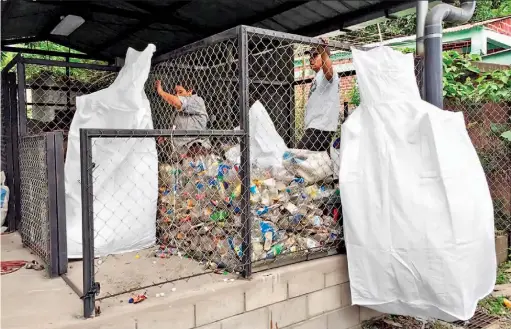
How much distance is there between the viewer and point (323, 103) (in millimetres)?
3566

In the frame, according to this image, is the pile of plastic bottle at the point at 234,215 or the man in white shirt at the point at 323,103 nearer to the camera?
the pile of plastic bottle at the point at 234,215

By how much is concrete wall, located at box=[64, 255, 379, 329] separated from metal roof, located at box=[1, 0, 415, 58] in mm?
2482

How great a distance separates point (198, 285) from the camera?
2.56 meters

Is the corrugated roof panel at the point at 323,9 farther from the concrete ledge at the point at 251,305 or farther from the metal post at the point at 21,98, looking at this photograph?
the metal post at the point at 21,98

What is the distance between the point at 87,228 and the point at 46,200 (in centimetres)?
106

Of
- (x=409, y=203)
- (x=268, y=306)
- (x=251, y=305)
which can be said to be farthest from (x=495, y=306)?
(x=251, y=305)

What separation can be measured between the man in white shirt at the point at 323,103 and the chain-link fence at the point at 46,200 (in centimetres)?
205

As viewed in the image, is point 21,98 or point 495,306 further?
point 21,98

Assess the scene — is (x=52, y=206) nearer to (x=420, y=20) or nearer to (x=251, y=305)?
(x=251, y=305)

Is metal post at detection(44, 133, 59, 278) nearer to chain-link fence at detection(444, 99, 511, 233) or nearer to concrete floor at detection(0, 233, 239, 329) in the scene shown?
concrete floor at detection(0, 233, 239, 329)

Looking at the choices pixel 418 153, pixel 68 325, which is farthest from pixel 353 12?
pixel 68 325

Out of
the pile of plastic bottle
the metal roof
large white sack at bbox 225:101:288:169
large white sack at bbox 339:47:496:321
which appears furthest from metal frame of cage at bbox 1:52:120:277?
large white sack at bbox 339:47:496:321

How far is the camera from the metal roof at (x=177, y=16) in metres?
4.08

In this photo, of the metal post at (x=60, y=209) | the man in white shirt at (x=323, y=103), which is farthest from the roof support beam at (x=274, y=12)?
the metal post at (x=60, y=209)
